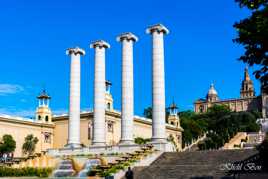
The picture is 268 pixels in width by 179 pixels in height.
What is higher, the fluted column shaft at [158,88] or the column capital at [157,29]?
the column capital at [157,29]

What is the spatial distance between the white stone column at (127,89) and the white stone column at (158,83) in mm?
3365

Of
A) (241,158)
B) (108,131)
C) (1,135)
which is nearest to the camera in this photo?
(241,158)

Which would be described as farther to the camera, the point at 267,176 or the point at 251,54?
the point at 267,176

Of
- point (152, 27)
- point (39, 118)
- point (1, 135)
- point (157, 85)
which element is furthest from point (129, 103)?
point (39, 118)

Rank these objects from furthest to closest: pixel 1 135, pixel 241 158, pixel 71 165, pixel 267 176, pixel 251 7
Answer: pixel 1 135, pixel 71 165, pixel 241 158, pixel 267 176, pixel 251 7

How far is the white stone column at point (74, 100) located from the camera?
6303cm

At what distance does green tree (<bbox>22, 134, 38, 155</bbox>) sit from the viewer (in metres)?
96.1

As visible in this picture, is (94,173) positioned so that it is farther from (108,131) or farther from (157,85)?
(108,131)

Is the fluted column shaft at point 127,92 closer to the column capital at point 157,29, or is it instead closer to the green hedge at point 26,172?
the column capital at point 157,29

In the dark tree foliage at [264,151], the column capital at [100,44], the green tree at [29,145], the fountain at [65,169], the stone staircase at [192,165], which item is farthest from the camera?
the green tree at [29,145]

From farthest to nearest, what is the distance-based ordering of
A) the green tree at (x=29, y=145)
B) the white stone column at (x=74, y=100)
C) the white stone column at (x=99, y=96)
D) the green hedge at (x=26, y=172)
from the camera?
the green tree at (x=29, y=145) → the white stone column at (x=74, y=100) → the white stone column at (x=99, y=96) → the green hedge at (x=26, y=172)

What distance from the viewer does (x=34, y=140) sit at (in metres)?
98.1

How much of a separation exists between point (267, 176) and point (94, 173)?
21745 mm

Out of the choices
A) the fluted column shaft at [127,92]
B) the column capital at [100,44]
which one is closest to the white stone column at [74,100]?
the column capital at [100,44]
